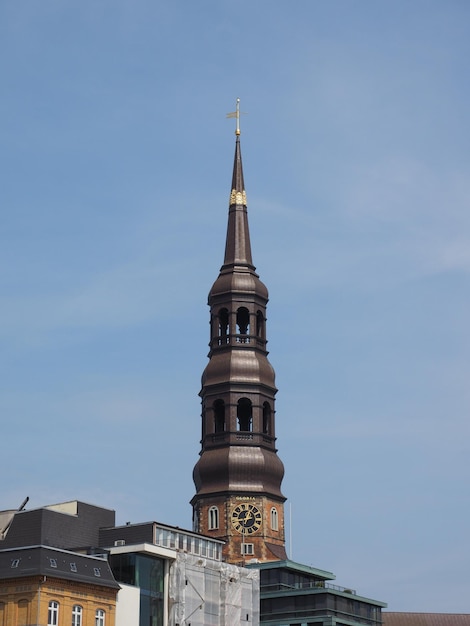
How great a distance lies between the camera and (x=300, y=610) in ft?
497

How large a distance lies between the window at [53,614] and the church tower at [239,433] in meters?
51.7

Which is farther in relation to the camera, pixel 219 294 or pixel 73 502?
pixel 219 294

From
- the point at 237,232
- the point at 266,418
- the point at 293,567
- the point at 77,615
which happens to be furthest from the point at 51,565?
the point at 237,232

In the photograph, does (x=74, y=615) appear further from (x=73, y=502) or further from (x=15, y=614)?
(x=73, y=502)

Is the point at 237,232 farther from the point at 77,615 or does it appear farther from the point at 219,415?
the point at 77,615

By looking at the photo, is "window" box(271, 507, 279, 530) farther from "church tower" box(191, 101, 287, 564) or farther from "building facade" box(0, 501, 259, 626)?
"building facade" box(0, 501, 259, 626)

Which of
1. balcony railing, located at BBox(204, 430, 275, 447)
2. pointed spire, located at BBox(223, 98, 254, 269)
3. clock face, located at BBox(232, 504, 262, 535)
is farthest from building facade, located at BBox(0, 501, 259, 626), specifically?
pointed spire, located at BBox(223, 98, 254, 269)

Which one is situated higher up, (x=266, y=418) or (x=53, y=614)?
(x=266, y=418)

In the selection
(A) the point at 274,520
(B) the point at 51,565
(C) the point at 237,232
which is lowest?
(B) the point at 51,565

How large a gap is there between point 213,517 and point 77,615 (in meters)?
54.2

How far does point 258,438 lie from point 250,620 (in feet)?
120

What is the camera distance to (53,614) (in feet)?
386

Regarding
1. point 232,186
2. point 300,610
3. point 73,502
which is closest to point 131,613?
point 73,502

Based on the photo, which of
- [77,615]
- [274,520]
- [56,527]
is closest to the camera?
[77,615]
